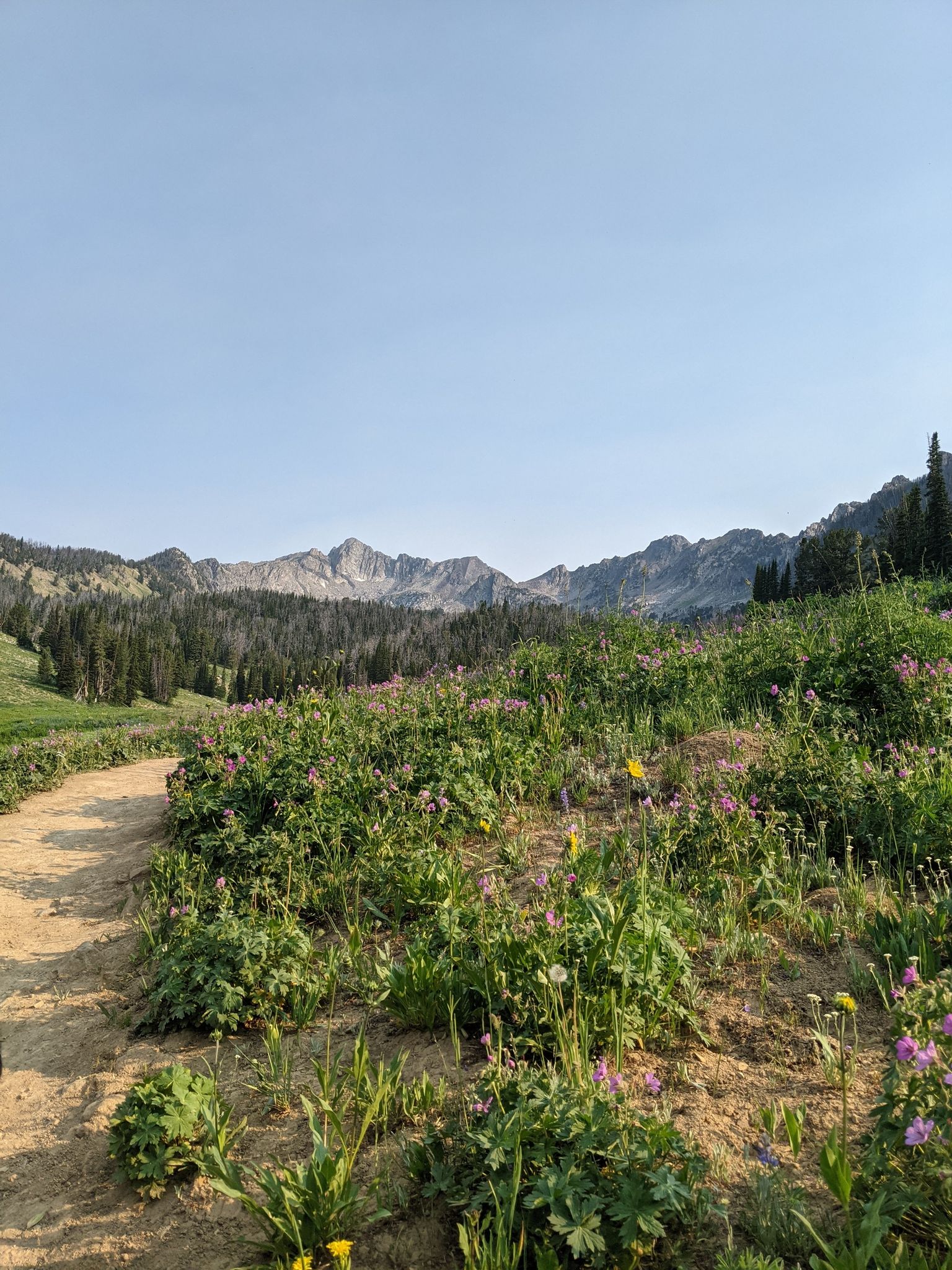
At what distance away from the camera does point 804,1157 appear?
224 cm

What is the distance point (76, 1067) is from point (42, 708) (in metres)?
68.6

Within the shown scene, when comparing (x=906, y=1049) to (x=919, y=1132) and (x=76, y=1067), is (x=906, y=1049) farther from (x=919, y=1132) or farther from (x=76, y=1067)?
(x=76, y=1067)

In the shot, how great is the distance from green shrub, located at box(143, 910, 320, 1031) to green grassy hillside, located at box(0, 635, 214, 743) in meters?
7.42

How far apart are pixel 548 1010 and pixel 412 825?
2.58m

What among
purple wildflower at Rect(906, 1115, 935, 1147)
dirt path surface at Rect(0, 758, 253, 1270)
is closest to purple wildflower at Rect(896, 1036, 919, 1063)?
purple wildflower at Rect(906, 1115, 935, 1147)

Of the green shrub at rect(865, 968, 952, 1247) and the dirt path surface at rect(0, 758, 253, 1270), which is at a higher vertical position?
the green shrub at rect(865, 968, 952, 1247)

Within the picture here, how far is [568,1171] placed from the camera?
79.9 inches

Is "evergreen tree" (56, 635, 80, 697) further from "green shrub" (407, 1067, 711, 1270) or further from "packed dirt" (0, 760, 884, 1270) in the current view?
"green shrub" (407, 1067, 711, 1270)

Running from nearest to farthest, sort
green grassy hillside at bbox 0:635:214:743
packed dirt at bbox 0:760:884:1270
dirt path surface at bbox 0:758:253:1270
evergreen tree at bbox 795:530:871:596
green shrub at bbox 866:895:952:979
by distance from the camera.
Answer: packed dirt at bbox 0:760:884:1270 → dirt path surface at bbox 0:758:253:1270 → green shrub at bbox 866:895:952:979 → evergreen tree at bbox 795:530:871:596 → green grassy hillside at bbox 0:635:214:743

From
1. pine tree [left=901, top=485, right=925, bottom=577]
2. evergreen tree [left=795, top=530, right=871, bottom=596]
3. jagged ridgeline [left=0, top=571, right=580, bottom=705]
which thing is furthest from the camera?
jagged ridgeline [left=0, top=571, right=580, bottom=705]

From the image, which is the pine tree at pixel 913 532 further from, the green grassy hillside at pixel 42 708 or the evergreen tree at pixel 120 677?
the evergreen tree at pixel 120 677

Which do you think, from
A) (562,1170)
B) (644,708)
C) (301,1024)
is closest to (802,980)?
(562,1170)

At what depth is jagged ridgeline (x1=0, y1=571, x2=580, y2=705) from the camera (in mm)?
87375

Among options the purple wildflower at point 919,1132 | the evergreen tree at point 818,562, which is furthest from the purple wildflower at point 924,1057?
the evergreen tree at point 818,562
